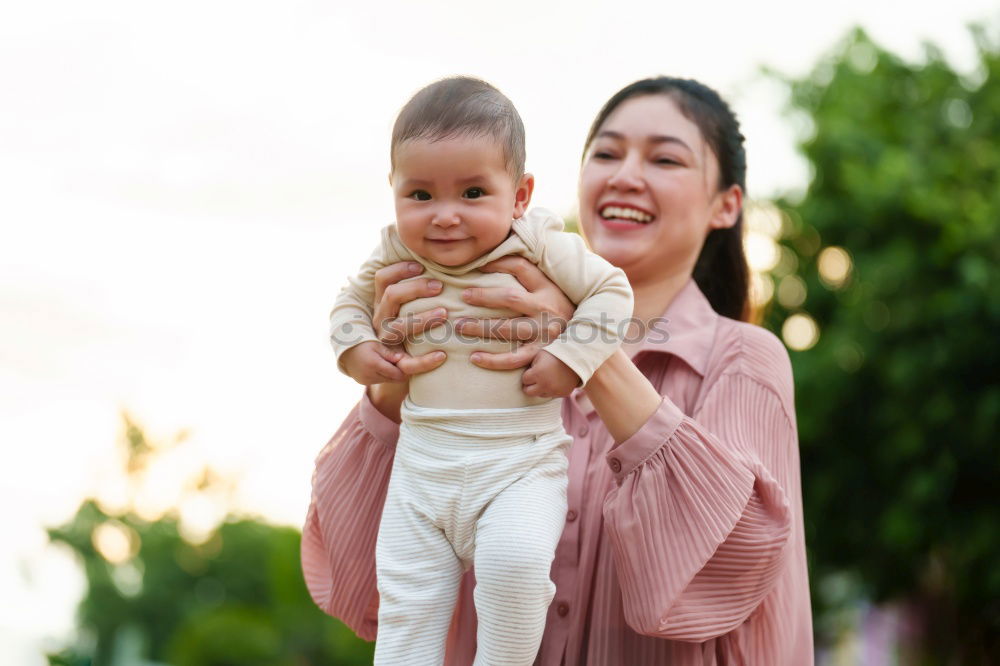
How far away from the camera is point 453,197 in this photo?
2.18m

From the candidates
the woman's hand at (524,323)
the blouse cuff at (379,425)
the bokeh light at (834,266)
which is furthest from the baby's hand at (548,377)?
the bokeh light at (834,266)

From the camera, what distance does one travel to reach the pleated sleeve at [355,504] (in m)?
2.60

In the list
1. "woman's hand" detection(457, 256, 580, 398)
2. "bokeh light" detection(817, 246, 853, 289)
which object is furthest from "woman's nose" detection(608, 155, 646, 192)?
"bokeh light" detection(817, 246, 853, 289)

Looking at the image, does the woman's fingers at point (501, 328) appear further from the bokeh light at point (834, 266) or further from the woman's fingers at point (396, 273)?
the bokeh light at point (834, 266)

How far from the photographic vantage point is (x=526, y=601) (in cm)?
210

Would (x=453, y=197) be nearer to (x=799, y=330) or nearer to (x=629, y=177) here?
(x=629, y=177)

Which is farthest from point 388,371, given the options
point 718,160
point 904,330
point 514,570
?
point 904,330

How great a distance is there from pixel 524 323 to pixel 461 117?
1.41 ft

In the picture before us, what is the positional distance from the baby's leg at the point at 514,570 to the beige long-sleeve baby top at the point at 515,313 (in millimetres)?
205

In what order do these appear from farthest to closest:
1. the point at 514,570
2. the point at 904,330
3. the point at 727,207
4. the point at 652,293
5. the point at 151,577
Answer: the point at 151,577, the point at 904,330, the point at 727,207, the point at 652,293, the point at 514,570

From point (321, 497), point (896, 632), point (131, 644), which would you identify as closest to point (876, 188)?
point (896, 632)

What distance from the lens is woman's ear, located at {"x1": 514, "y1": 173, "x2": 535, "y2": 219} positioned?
231 cm

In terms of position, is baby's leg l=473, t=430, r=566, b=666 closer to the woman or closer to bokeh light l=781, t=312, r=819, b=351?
the woman

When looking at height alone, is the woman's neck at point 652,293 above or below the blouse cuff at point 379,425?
above
